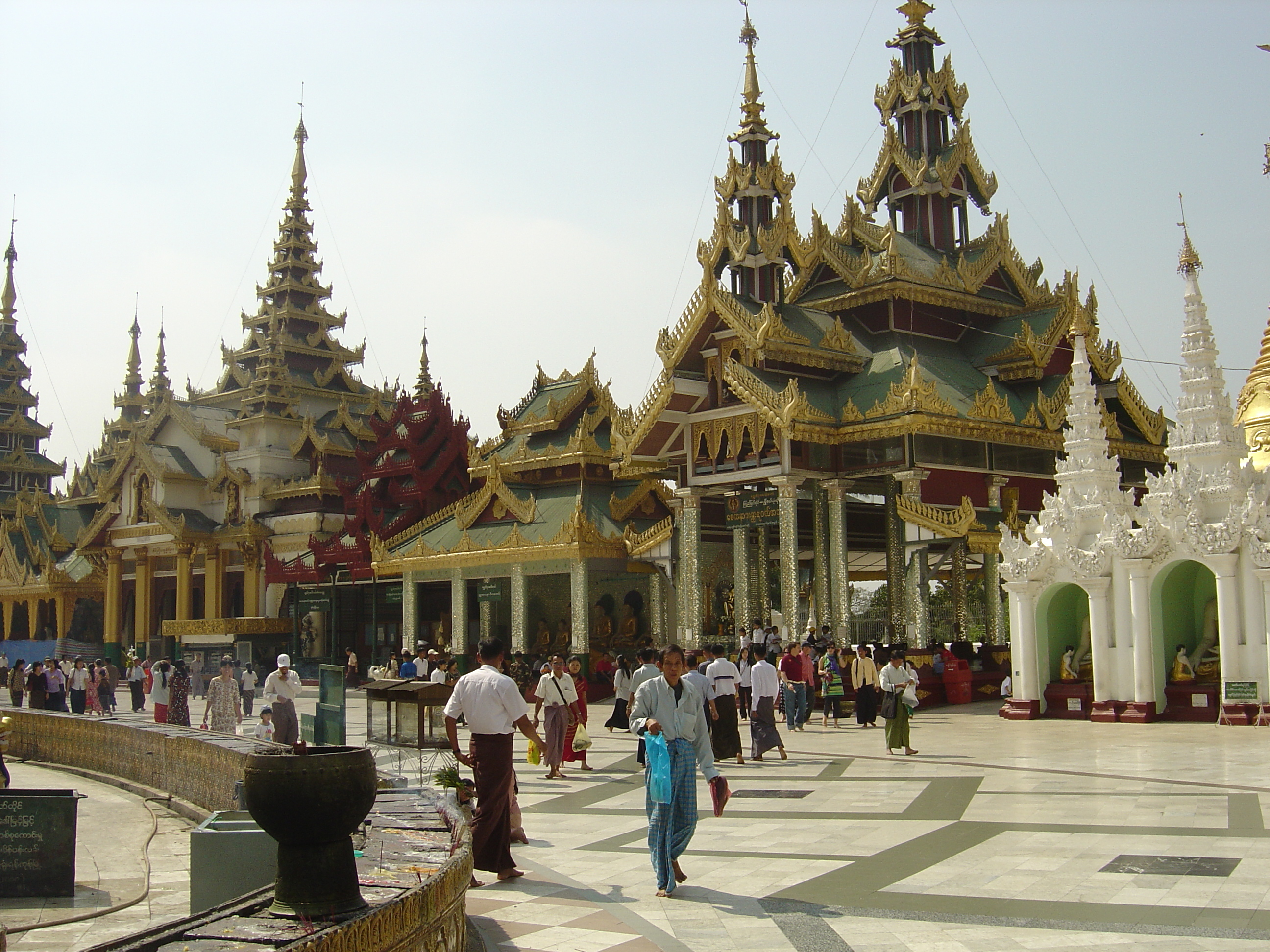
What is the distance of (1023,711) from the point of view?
18.9m

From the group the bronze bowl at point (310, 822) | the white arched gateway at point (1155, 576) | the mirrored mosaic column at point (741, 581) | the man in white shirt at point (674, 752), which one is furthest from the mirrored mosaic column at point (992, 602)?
the bronze bowl at point (310, 822)

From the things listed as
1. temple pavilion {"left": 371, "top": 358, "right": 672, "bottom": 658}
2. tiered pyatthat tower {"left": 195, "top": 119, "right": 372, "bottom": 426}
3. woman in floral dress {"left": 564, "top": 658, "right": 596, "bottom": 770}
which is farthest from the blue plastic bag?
tiered pyatthat tower {"left": 195, "top": 119, "right": 372, "bottom": 426}

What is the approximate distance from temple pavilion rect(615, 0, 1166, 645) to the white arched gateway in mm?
3399

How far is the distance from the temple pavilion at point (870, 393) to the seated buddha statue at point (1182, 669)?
5739 mm

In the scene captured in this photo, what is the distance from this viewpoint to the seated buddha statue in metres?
17.8

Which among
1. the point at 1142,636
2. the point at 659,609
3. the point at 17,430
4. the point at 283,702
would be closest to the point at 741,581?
the point at 659,609

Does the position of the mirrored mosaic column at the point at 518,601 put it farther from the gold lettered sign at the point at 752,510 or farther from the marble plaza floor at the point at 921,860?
the marble plaza floor at the point at 921,860

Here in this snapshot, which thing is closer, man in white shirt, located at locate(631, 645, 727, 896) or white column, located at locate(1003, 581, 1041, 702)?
man in white shirt, located at locate(631, 645, 727, 896)

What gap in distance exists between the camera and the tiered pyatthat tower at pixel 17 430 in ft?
199

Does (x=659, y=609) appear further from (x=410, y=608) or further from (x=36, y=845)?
(x=36, y=845)

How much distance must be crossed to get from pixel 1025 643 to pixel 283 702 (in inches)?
424

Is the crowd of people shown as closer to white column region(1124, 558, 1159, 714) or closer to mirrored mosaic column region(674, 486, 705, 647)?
mirrored mosaic column region(674, 486, 705, 647)

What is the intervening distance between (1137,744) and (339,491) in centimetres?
3029

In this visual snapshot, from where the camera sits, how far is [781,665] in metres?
18.2
